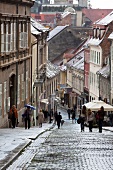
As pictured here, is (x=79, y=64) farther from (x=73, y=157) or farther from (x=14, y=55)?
(x=73, y=157)

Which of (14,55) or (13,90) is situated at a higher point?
(14,55)

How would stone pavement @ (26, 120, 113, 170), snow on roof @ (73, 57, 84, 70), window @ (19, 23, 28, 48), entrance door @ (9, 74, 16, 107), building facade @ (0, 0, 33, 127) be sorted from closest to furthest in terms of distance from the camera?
1. stone pavement @ (26, 120, 113, 170)
2. building facade @ (0, 0, 33, 127)
3. entrance door @ (9, 74, 16, 107)
4. window @ (19, 23, 28, 48)
5. snow on roof @ (73, 57, 84, 70)

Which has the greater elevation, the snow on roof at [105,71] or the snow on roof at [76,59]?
the snow on roof at [76,59]

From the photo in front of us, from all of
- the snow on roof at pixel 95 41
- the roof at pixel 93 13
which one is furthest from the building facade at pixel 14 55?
the roof at pixel 93 13

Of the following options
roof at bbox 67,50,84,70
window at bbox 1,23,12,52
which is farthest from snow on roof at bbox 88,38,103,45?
window at bbox 1,23,12,52

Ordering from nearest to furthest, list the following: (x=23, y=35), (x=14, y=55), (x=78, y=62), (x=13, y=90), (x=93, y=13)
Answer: (x=14, y=55), (x=13, y=90), (x=23, y=35), (x=78, y=62), (x=93, y=13)

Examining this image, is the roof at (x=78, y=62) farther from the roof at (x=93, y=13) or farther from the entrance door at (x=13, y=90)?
the roof at (x=93, y=13)

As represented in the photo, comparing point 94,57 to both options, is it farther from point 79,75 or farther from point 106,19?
point 79,75

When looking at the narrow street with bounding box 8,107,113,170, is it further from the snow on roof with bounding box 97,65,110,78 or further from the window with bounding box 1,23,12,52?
the snow on roof with bounding box 97,65,110,78

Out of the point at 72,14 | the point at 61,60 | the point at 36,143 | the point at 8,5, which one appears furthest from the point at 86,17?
the point at 36,143

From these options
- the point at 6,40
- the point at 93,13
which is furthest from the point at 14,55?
the point at 93,13

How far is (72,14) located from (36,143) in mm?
119769

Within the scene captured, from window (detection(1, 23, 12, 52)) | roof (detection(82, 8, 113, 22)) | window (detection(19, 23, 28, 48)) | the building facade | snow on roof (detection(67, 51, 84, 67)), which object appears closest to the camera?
window (detection(1, 23, 12, 52))

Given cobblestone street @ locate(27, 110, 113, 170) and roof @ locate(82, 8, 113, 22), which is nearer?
cobblestone street @ locate(27, 110, 113, 170)
